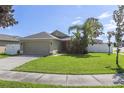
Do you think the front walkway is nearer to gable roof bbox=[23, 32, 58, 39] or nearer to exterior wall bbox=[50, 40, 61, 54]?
exterior wall bbox=[50, 40, 61, 54]

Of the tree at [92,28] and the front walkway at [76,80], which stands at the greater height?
the tree at [92,28]

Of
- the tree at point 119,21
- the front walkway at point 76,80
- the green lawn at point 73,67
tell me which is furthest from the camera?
the tree at point 119,21

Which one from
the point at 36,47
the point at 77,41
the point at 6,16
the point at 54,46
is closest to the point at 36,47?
the point at 36,47

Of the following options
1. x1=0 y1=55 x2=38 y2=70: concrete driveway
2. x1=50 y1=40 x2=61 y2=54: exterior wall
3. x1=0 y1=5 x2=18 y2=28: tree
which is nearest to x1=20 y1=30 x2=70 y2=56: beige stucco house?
x1=50 y1=40 x2=61 y2=54: exterior wall

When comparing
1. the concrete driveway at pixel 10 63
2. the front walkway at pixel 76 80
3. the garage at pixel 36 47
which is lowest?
the front walkway at pixel 76 80

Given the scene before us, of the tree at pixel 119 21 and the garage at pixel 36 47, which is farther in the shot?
the garage at pixel 36 47

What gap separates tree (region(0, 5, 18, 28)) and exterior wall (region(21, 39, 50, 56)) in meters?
17.1

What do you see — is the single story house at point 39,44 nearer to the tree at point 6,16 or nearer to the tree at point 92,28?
the tree at point 92,28

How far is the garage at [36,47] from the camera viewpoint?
25.7m

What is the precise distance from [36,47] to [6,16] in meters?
18.2

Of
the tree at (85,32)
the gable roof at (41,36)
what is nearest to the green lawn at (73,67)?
the gable roof at (41,36)

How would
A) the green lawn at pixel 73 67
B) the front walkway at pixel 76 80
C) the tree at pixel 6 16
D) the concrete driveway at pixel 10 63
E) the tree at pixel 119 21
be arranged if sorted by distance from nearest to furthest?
1. the tree at pixel 6 16
2. the front walkway at pixel 76 80
3. the green lawn at pixel 73 67
4. the concrete driveway at pixel 10 63
5. the tree at pixel 119 21

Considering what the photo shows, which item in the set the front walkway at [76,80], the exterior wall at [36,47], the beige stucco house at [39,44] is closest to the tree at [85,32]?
the beige stucco house at [39,44]
